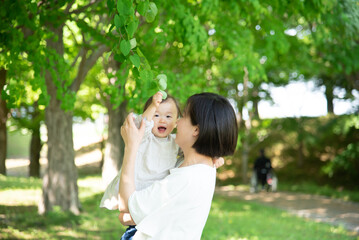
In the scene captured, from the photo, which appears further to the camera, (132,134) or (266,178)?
(266,178)

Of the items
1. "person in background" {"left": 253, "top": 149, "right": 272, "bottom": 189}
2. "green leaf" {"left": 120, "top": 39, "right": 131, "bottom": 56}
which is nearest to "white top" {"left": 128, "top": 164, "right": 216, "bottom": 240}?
"green leaf" {"left": 120, "top": 39, "right": 131, "bottom": 56}

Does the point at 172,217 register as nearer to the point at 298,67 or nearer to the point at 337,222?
the point at 337,222

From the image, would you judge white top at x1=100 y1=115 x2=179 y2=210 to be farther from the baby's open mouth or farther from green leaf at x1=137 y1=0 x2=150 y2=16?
green leaf at x1=137 y1=0 x2=150 y2=16

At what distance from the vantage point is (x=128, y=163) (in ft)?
5.80

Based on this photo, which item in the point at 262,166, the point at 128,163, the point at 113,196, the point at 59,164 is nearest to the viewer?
the point at 128,163

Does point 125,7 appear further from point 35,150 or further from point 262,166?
point 35,150

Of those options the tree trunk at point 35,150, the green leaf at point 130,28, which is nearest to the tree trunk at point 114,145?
the tree trunk at point 35,150

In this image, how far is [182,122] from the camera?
5.99ft

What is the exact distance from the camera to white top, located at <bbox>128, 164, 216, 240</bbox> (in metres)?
1.67

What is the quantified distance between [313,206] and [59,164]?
9124mm

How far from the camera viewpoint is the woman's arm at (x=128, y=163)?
1737 millimetres

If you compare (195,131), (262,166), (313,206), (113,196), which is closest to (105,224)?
(113,196)

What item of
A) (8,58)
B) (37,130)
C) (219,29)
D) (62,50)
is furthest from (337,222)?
(37,130)

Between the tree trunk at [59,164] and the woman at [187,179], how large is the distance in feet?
21.7
